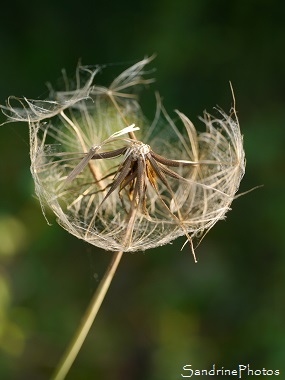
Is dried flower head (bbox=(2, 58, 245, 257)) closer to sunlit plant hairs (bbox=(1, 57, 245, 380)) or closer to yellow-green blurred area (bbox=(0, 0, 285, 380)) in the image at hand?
sunlit plant hairs (bbox=(1, 57, 245, 380))

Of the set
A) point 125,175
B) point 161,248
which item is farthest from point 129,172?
point 161,248

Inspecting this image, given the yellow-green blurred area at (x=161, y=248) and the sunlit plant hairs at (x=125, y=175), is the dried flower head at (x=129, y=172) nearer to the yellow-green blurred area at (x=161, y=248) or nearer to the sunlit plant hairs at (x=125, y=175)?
the sunlit plant hairs at (x=125, y=175)

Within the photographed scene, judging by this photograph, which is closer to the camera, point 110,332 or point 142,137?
point 142,137

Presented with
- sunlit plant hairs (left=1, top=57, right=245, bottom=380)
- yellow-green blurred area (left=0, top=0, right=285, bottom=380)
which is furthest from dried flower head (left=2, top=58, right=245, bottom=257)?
yellow-green blurred area (left=0, top=0, right=285, bottom=380)

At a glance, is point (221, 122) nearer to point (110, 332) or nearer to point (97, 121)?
point (97, 121)

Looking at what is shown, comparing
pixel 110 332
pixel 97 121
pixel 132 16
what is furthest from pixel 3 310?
pixel 132 16

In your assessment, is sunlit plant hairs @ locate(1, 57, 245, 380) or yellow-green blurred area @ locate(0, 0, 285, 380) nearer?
sunlit plant hairs @ locate(1, 57, 245, 380)
